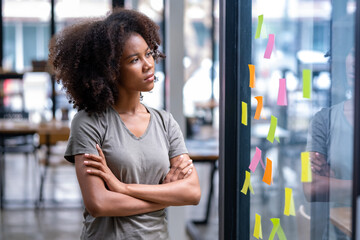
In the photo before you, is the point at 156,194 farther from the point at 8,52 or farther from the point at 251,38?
the point at 8,52

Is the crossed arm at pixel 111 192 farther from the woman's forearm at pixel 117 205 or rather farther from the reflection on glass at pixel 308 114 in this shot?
the reflection on glass at pixel 308 114

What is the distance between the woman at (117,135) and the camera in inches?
65.7

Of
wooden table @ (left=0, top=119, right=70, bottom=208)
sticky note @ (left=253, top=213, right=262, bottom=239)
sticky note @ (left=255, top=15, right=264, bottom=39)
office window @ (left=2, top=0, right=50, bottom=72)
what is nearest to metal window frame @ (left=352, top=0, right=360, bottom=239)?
sticky note @ (left=255, top=15, right=264, bottom=39)

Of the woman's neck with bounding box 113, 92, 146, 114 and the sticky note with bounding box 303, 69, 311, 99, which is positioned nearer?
the sticky note with bounding box 303, 69, 311, 99

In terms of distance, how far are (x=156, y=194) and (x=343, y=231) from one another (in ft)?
1.95

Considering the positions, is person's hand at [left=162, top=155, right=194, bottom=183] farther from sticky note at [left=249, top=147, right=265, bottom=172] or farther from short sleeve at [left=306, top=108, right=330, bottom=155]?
short sleeve at [left=306, top=108, right=330, bottom=155]

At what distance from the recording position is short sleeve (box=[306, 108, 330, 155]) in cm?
144

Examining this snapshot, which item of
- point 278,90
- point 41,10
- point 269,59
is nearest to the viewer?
point 278,90

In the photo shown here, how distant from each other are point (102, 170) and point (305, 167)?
61 cm

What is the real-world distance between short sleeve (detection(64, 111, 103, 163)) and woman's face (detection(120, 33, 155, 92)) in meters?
0.16

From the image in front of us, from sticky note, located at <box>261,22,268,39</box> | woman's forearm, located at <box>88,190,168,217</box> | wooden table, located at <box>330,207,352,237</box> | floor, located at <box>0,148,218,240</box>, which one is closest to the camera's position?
wooden table, located at <box>330,207,352,237</box>

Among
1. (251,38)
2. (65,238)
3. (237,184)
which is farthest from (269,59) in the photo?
(65,238)

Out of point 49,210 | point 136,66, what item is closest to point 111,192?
point 136,66

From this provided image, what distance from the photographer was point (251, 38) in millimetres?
2016
